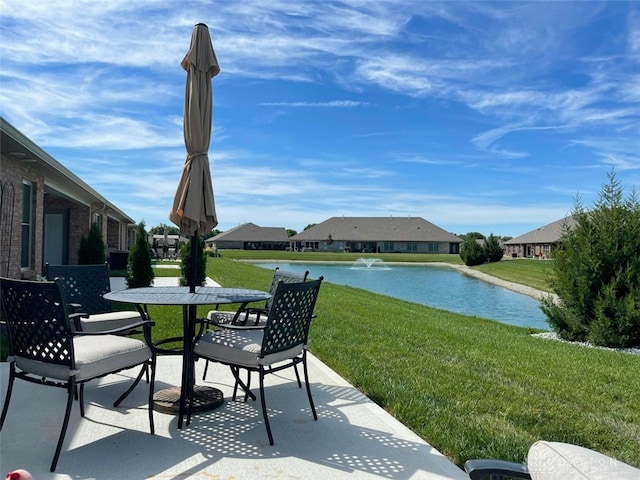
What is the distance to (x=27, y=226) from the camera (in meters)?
9.87

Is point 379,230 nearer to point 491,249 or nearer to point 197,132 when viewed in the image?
point 491,249

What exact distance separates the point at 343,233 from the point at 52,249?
52.0m

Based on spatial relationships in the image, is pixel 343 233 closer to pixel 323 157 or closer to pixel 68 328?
pixel 323 157

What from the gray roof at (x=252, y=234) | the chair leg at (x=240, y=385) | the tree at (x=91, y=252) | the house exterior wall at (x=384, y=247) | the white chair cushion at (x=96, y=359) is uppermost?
the gray roof at (x=252, y=234)

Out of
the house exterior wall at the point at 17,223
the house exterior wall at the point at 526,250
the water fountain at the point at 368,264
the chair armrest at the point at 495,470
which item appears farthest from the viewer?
the house exterior wall at the point at 526,250

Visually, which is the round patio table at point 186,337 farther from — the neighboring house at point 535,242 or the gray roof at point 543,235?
the gray roof at point 543,235

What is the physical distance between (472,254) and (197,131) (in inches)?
1564

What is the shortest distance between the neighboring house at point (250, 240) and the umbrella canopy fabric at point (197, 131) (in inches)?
2792

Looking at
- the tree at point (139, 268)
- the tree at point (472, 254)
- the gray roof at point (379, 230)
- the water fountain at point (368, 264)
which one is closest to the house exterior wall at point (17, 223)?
the tree at point (139, 268)

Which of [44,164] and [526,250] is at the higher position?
[44,164]

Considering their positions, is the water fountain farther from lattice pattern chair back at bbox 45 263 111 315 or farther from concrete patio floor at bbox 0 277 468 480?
concrete patio floor at bbox 0 277 468 480

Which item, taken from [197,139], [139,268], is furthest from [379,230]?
[197,139]

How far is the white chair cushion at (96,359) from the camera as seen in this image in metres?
2.86

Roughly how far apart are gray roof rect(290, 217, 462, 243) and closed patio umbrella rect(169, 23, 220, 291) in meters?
61.8
